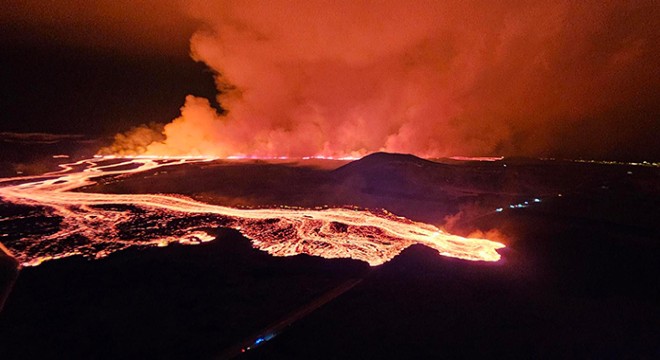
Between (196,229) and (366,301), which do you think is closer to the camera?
(366,301)

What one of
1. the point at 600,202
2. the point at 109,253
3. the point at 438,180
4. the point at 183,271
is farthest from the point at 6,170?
the point at 600,202

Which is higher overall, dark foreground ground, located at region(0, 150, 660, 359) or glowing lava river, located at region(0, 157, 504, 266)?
glowing lava river, located at region(0, 157, 504, 266)

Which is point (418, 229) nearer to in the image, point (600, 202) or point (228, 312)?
point (228, 312)

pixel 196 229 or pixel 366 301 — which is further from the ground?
Result: pixel 196 229

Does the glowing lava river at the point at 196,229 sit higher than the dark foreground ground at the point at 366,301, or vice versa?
the glowing lava river at the point at 196,229
